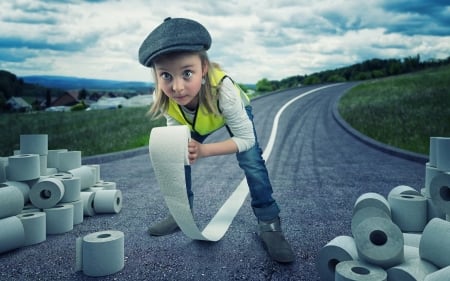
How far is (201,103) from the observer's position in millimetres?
3314

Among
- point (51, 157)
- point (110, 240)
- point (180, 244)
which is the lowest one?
point (180, 244)

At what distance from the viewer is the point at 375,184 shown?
5.68 meters

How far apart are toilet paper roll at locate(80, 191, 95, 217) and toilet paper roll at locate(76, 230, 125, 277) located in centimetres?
145

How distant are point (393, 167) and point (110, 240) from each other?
583cm

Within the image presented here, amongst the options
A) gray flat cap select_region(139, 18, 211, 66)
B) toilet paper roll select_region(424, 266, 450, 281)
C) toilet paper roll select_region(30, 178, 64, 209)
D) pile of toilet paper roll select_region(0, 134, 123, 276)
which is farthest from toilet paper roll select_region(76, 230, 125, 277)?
toilet paper roll select_region(424, 266, 450, 281)

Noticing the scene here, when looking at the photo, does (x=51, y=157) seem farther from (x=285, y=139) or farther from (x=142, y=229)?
(x=285, y=139)

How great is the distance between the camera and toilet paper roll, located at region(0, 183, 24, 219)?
3307mm

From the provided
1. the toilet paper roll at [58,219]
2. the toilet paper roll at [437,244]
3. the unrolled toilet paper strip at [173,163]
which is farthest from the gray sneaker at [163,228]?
the toilet paper roll at [437,244]

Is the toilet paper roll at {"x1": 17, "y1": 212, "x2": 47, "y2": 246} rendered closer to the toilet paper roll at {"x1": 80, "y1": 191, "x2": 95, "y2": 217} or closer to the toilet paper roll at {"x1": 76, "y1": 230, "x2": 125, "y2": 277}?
the toilet paper roll at {"x1": 80, "y1": 191, "x2": 95, "y2": 217}

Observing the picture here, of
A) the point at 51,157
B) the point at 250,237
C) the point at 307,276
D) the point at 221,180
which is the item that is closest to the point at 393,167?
the point at 221,180

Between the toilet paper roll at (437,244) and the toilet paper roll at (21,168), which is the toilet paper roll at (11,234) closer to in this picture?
the toilet paper roll at (21,168)

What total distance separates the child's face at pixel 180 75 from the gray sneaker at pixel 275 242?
133 centimetres

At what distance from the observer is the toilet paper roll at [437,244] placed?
225 centimetres

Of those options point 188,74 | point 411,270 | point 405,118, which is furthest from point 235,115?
point 405,118
